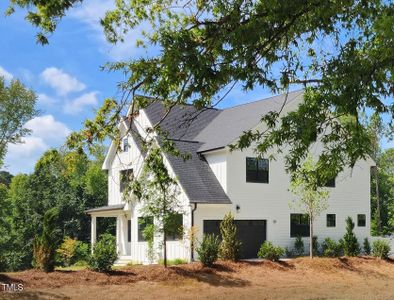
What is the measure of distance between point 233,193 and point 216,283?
881cm

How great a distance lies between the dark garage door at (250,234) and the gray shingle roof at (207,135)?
1825 millimetres

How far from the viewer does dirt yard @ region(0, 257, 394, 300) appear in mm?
17109

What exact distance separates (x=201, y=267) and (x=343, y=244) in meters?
9.77

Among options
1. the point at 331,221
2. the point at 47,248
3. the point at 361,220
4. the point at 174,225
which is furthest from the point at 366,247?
the point at 47,248

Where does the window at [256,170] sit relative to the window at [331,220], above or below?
above

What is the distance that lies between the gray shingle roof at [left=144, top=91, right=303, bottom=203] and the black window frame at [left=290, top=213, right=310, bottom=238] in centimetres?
518

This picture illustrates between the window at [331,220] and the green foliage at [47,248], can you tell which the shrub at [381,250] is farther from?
the green foliage at [47,248]

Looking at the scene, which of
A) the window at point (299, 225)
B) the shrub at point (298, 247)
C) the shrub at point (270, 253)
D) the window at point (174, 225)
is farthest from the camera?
the window at point (299, 225)

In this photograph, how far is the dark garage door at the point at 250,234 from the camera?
27769 mm

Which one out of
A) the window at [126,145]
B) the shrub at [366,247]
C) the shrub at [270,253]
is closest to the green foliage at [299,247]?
the shrub at [366,247]

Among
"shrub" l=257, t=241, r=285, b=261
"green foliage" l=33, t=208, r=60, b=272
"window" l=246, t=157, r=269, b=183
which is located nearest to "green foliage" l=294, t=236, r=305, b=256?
"window" l=246, t=157, r=269, b=183

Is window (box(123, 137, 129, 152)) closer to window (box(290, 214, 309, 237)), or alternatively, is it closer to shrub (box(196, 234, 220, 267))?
window (box(290, 214, 309, 237))

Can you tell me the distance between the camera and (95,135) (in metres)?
11.6

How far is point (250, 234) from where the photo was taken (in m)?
28.2
